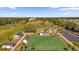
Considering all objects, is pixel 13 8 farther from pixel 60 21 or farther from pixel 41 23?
pixel 60 21

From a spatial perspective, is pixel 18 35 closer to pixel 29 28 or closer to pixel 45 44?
pixel 29 28

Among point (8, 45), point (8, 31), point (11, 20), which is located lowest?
point (8, 45)

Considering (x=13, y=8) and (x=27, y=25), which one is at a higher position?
(x=13, y=8)

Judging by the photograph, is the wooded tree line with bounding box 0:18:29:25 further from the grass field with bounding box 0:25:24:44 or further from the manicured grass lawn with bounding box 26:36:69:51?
the manicured grass lawn with bounding box 26:36:69:51

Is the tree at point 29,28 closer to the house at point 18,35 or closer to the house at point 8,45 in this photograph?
the house at point 18,35

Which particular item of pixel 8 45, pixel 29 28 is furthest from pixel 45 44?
pixel 8 45

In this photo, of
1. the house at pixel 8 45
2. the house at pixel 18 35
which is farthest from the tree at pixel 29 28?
the house at pixel 8 45

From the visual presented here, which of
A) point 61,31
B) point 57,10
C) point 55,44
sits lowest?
point 55,44
